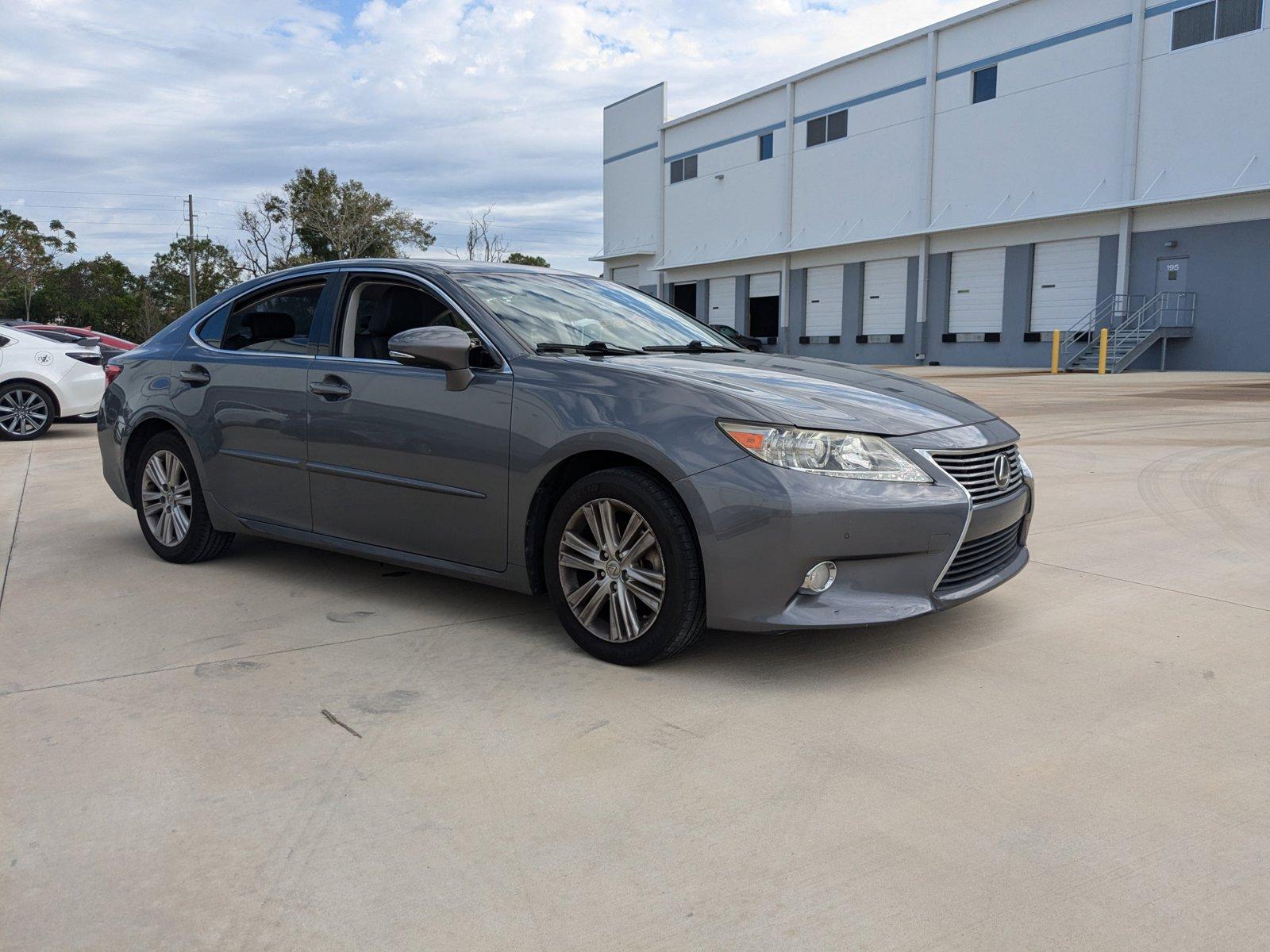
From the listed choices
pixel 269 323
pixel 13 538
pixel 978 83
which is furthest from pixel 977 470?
pixel 978 83

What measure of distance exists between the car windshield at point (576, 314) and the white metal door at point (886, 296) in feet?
108

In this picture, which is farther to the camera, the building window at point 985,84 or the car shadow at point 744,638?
the building window at point 985,84

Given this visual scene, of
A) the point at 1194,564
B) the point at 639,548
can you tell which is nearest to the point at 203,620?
the point at 639,548

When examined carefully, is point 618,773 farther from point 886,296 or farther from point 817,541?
point 886,296

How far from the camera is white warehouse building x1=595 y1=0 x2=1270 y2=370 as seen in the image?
87.7ft

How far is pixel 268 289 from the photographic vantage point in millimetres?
5375

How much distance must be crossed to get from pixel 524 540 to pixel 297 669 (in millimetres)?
939

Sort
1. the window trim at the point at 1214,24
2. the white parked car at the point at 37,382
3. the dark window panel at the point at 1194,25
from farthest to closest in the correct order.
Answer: the dark window panel at the point at 1194,25
the window trim at the point at 1214,24
the white parked car at the point at 37,382

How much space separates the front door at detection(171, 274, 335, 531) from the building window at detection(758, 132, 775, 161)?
38873 mm

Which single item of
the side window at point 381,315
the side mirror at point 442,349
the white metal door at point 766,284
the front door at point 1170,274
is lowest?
the side mirror at point 442,349

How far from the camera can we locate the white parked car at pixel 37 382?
12.3 meters

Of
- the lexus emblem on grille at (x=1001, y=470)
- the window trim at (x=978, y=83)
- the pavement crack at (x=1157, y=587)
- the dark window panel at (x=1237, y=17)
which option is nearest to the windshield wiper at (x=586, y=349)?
the lexus emblem on grille at (x=1001, y=470)

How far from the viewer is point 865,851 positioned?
2.56 m

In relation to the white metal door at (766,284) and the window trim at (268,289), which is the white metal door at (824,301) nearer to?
the white metal door at (766,284)
